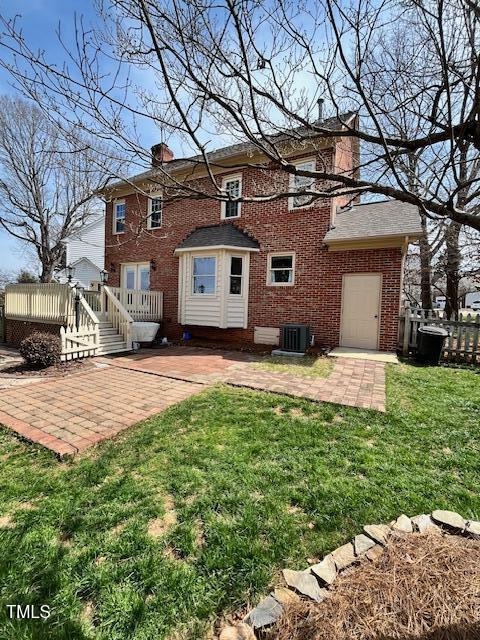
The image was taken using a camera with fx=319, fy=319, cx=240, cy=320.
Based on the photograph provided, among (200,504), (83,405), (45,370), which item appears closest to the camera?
(200,504)

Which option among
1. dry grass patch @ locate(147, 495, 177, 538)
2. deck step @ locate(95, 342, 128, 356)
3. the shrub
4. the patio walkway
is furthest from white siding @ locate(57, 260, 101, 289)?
dry grass patch @ locate(147, 495, 177, 538)

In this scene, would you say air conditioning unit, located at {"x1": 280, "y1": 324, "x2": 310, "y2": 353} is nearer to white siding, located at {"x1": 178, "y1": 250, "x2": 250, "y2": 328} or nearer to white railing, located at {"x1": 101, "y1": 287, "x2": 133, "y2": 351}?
white siding, located at {"x1": 178, "y1": 250, "x2": 250, "y2": 328}

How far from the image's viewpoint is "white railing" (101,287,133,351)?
9945 mm

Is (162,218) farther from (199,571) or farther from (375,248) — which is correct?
(199,571)

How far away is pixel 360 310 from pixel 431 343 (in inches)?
86.2

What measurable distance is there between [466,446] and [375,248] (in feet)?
21.9

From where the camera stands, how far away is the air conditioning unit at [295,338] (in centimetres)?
937

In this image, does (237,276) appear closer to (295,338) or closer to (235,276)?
(235,276)

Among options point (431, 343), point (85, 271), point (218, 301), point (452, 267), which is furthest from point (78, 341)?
point (85, 271)

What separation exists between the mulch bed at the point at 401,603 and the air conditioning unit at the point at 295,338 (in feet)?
24.0

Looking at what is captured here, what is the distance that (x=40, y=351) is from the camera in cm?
738

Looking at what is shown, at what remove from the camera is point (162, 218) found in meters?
13.4

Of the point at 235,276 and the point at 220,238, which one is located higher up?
the point at 220,238

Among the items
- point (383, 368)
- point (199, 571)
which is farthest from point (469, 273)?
point (199, 571)
